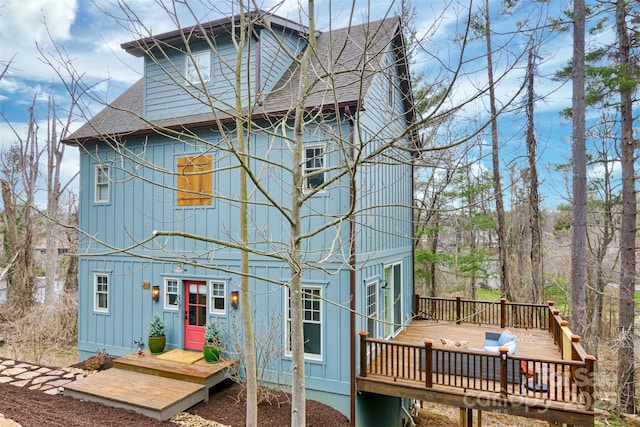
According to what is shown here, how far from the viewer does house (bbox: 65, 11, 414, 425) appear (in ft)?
23.6

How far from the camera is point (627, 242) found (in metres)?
10.8

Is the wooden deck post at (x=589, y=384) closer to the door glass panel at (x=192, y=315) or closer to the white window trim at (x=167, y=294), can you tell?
the door glass panel at (x=192, y=315)

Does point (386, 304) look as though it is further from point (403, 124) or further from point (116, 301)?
point (116, 301)

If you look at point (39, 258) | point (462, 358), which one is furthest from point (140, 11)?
point (39, 258)

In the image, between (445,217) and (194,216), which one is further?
(445,217)

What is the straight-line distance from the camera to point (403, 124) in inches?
436

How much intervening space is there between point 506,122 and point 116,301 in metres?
14.7

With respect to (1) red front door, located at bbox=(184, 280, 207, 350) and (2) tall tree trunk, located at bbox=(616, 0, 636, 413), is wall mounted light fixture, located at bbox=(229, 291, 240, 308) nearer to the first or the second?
(1) red front door, located at bbox=(184, 280, 207, 350)

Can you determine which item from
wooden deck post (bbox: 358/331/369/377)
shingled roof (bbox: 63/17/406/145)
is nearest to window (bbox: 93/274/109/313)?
shingled roof (bbox: 63/17/406/145)

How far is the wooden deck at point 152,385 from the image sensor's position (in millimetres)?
6523

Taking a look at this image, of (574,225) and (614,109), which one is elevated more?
(614,109)

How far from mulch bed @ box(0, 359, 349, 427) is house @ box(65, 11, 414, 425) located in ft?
1.53

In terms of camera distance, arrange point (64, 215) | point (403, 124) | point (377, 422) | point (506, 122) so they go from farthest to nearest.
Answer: point (64, 215), point (506, 122), point (403, 124), point (377, 422)

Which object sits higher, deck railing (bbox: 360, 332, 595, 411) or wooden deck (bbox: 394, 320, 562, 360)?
deck railing (bbox: 360, 332, 595, 411)
